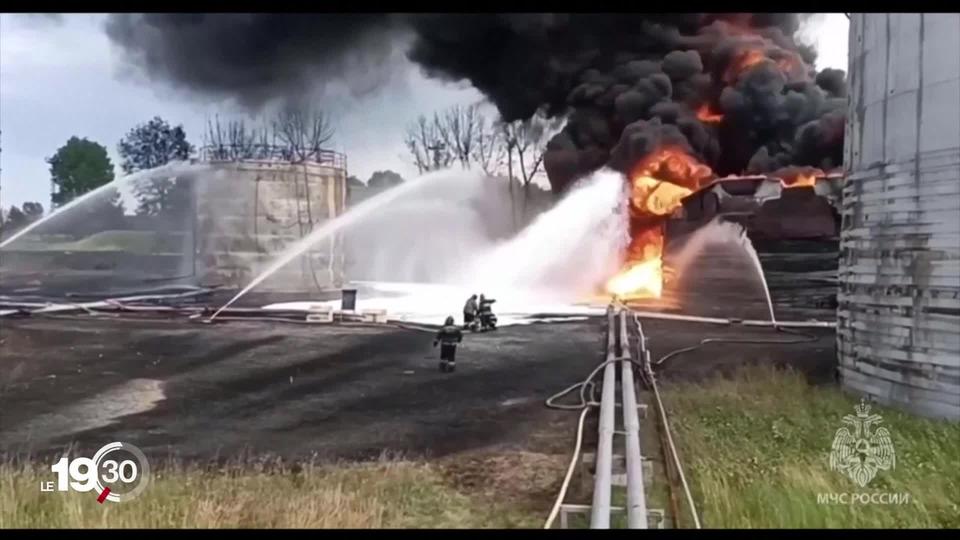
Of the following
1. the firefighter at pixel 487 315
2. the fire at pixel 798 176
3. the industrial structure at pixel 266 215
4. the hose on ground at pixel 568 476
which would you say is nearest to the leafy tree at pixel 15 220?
the industrial structure at pixel 266 215

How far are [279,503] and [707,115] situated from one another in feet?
5.89

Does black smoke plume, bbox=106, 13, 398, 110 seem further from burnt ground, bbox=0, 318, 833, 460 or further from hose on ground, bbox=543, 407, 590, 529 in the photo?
hose on ground, bbox=543, 407, 590, 529

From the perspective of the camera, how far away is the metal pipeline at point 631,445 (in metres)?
2.29

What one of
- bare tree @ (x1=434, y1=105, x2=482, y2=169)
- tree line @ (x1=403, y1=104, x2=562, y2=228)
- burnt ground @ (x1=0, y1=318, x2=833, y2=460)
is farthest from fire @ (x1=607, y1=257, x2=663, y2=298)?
bare tree @ (x1=434, y1=105, x2=482, y2=169)

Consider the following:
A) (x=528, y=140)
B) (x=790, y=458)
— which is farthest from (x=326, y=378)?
(x=790, y=458)

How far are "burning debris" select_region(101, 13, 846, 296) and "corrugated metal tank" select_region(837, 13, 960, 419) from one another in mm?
124

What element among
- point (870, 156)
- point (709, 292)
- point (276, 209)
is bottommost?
point (709, 292)

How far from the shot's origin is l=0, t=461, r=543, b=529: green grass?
7.71ft

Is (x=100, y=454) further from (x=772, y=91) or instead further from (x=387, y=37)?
(x=772, y=91)

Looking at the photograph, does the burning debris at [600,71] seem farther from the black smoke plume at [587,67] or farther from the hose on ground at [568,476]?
the hose on ground at [568,476]

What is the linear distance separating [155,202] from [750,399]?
2026 mm

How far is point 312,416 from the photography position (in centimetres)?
251

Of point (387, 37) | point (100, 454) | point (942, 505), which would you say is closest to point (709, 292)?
point (942, 505)

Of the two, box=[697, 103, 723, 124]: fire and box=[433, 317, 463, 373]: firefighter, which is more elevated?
box=[697, 103, 723, 124]: fire
